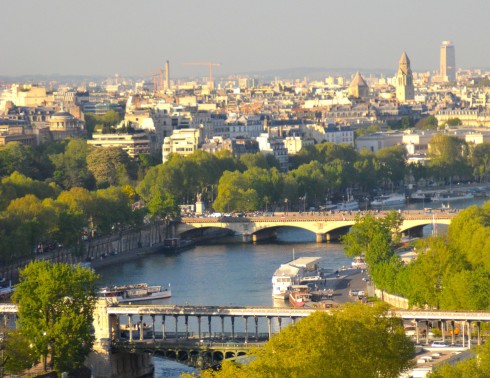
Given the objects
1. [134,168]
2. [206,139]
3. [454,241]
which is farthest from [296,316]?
[206,139]

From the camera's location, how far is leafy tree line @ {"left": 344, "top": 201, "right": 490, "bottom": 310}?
36.0 meters

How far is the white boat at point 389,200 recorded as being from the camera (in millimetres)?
72812

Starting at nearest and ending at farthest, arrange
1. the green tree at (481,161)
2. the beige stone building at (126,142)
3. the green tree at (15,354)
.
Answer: the green tree at (15,354) < the beige stone building at (126,142) < the green tree at (481,161)

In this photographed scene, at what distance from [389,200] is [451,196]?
4.08 m

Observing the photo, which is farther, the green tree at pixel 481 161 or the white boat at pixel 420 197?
the green tree at pixel 481 161

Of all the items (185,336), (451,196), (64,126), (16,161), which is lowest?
(451,196)

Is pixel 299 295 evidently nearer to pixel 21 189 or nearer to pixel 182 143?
pixel 21 189

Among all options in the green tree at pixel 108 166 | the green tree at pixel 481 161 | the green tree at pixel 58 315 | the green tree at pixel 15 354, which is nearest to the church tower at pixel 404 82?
the green tree at pixel 481 161

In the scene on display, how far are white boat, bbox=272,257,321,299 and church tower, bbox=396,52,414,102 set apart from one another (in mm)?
92344

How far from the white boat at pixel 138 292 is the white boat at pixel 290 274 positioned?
2.63 meters

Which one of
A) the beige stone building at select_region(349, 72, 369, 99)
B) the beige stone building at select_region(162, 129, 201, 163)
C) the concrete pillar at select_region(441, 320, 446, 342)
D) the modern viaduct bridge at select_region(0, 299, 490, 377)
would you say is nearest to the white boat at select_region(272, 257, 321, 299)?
the modern viaduct bridge at select_region(0, 299, 490, 377)

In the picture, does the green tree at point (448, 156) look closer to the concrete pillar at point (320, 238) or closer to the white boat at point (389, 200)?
the white boat at point (389, 200)

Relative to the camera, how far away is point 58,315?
33406mm

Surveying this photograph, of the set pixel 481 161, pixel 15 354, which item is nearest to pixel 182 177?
pixel 481 161
